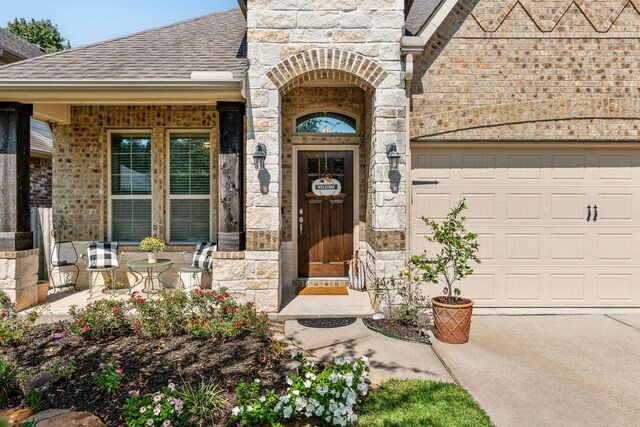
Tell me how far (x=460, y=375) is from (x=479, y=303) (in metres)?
2.28

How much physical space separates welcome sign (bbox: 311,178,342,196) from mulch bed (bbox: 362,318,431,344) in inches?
94.9

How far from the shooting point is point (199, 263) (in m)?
6.00

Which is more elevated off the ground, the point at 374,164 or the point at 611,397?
the point at 374,164

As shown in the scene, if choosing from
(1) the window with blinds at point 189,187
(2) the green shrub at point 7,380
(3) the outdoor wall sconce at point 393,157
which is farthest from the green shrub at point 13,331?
(3) the outdoor wall sconce at point 393,157

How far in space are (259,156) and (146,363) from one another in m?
2.73

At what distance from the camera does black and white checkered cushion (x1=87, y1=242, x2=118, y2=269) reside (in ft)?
19.5

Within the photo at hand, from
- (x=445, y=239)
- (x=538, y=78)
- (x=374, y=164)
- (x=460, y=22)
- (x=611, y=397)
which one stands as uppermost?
(x=460, y=22)

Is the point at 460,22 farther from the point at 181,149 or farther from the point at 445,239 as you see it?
the point at 181,149

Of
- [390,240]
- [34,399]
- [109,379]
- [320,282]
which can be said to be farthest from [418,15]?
[34,399]

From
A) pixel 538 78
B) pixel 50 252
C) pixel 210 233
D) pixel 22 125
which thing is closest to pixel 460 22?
pixel 538 78

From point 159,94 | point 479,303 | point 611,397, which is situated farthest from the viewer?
point 479,303

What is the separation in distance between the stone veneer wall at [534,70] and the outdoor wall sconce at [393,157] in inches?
23.2

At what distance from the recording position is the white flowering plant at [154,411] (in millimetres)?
2344

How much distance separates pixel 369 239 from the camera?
5602 mm
